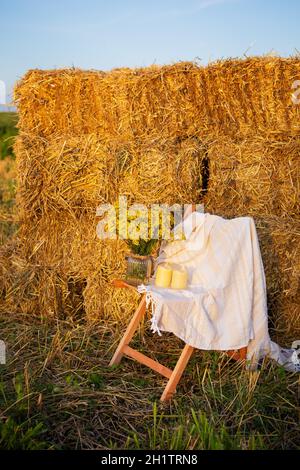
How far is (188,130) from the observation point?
5.18 m

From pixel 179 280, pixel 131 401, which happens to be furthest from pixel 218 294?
pixel 131 401

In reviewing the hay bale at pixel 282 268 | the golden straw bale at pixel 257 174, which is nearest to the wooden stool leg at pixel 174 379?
the hay bale at pixel 282 268

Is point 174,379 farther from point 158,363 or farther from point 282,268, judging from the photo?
point 282,268

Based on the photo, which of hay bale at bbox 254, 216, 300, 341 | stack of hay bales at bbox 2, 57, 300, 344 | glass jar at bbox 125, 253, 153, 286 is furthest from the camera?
stack of hay bales at bbox 2, 57, 300, 344

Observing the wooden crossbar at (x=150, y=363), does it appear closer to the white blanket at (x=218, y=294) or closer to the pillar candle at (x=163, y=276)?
the white blanket at (x=218, y=294)

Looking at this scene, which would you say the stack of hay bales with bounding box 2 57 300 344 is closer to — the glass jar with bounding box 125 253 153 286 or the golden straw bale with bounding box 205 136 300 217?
the golden straw bale with bounding box 205 136 300 217

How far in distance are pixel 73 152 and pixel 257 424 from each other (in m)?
2.94

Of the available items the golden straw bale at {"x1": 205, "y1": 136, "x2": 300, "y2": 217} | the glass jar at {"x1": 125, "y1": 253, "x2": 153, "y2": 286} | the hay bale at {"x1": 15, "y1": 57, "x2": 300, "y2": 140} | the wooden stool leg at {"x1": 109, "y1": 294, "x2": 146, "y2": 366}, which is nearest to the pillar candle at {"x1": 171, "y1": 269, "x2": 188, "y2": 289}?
the glass jar at {"x1": 125, "y1": 253, "x2": 153, "y2": 286}

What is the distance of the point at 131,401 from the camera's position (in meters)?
3.84

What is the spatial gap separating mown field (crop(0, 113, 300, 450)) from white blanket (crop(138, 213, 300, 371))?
256 mm

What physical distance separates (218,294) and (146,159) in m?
1.63

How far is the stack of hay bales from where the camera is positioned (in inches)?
196

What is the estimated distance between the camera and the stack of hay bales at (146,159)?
16.3ft
